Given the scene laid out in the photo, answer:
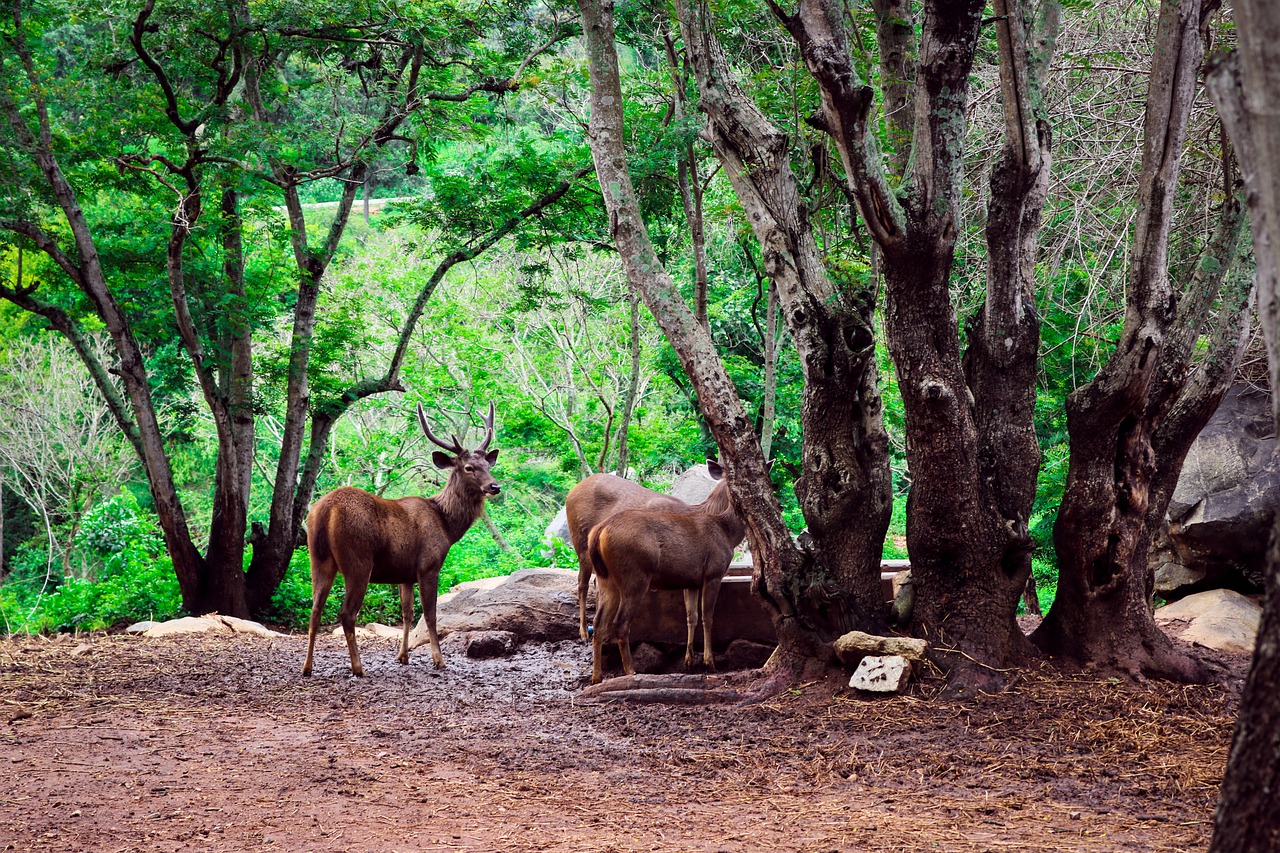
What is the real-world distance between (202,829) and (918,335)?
467cm

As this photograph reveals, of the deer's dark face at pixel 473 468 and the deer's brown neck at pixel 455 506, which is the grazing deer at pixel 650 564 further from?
the deer's brown neck at pixel 455 506

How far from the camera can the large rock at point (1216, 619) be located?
8148 mm

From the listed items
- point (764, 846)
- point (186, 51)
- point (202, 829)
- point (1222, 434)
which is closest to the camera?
point (764, 846)

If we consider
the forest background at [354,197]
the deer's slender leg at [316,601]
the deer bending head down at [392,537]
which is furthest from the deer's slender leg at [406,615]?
the forest background at [354,197]

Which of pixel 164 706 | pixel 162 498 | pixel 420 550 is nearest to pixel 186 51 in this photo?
pixel 162 498

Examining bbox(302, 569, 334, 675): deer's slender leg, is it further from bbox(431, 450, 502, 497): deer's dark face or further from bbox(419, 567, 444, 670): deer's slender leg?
bbox(431, 450, 502, 497): deer's dark face

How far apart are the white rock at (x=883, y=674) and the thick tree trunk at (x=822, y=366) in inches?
19.0

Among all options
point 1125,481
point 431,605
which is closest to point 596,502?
point 431,605

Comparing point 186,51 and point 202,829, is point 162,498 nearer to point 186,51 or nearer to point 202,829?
point 186,51

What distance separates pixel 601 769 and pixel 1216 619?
592 centimetres

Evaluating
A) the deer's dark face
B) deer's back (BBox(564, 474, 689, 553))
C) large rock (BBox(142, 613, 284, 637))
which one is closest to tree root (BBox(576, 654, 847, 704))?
deer's back (BBox(564, 474, 689, 553))

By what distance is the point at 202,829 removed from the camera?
4.23m

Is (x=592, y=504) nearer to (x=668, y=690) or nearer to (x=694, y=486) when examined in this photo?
(x=668, y=690)

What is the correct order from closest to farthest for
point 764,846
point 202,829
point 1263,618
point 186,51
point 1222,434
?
point 1263,618
point 764,846
point 202,829
point 1222,434
point 186,51
